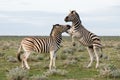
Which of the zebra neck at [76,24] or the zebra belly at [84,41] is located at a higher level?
the zebra neck at [76,24]

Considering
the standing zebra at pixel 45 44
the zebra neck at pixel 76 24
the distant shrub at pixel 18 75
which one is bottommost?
the distant shrub at pixel 18 75

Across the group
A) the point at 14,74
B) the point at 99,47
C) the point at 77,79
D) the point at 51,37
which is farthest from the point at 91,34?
the point at 14,74

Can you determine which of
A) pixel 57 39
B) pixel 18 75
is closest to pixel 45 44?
pixel 57 39

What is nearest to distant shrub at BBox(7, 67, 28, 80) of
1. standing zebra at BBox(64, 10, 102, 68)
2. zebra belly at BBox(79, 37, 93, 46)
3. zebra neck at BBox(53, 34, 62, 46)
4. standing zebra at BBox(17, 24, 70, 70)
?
standing zebra at BBox(17, 24, 70, 70)

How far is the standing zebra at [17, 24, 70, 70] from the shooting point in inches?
800

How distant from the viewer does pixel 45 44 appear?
20.5 meters

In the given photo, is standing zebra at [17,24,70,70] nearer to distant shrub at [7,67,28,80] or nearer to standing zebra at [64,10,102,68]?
standing zebra at [64,10,102,68]

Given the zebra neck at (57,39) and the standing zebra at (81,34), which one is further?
the standing zebra at (81,34)

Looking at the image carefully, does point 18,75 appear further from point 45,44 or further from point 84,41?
point 84,41

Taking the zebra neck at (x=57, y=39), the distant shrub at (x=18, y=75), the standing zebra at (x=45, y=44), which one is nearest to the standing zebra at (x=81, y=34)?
the standing zebra at (x=45, y=44)

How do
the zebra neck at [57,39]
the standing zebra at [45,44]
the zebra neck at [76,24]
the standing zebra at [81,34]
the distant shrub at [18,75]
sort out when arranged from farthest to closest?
the zebra neck at [76,24], the standing zebra at [81,34], the zebra neck at [57,39], the standing zebra at [45,44], the distant shrub at [18,75]

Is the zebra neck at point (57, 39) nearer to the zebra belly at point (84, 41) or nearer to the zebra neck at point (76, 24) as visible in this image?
the zebra neck at point (76, 24)

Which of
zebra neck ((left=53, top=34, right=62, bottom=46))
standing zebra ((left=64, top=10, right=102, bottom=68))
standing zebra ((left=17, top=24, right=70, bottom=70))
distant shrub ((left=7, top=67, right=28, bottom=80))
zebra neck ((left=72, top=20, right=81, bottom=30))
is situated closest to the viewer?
distant shrub ((left=7, top=67, right=28, bottom=80))

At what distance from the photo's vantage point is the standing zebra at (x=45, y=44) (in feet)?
66.7
